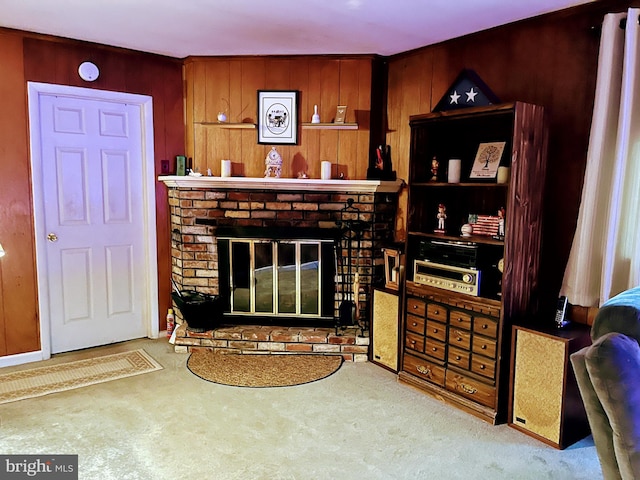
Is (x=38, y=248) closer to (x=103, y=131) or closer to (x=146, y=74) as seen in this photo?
(x=103, y=131)

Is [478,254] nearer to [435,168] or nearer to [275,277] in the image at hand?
[435,168]

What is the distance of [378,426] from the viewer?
283 centimetres

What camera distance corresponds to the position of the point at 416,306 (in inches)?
132

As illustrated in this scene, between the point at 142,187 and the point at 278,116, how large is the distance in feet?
4.21

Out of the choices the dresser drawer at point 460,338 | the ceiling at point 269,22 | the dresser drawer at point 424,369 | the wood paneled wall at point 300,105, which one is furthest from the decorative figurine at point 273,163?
the dresser drawer at point 460,338

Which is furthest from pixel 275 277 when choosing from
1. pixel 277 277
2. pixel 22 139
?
pixel 22 139

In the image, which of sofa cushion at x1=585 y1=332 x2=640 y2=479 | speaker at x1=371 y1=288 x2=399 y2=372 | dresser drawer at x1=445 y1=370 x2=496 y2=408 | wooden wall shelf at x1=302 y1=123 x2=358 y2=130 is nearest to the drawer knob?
dresser drawer at x1=445 y1=370 x2=496 y2=408

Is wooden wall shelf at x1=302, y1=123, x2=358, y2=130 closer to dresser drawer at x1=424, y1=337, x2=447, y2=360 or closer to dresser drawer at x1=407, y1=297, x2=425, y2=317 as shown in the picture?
dresser drawer at x1=407, y1=297, x2=425, y2=317

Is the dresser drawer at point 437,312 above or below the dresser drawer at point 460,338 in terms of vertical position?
above

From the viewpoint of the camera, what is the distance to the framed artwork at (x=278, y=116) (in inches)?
159

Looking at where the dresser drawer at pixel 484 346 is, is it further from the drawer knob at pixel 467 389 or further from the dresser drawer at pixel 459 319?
the drawer knob at pixel 467 389

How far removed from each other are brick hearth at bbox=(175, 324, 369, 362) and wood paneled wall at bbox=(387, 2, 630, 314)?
143cm

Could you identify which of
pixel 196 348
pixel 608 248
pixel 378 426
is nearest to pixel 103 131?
pixel 196 348

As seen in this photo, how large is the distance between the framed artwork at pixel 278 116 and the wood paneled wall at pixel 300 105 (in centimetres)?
5
